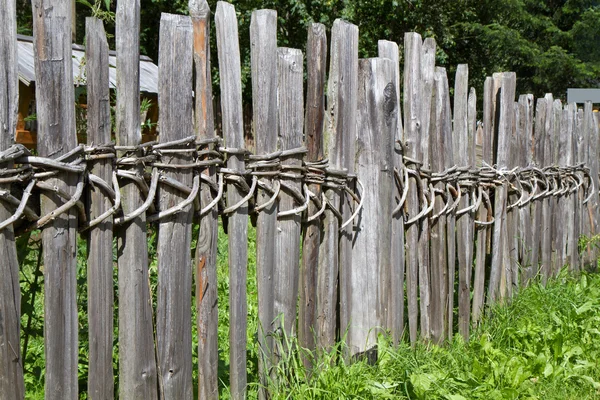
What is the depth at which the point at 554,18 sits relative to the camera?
→ 20.5 meters

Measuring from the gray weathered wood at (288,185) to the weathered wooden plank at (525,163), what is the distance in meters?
2.72

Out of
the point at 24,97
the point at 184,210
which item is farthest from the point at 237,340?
the point at 24,97

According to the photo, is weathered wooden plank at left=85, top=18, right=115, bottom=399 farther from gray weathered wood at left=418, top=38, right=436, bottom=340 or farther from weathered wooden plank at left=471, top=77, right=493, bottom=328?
weathered wooden plank at left=471, top=77, right=493, bottom=328

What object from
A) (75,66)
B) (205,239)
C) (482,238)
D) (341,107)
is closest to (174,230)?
(205,239)

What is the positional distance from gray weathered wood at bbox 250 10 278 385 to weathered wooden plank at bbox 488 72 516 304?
2366 millimetres

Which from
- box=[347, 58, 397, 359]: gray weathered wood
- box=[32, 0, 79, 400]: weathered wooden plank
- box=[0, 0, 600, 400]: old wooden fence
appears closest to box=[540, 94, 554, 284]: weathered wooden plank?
box=[0, 0, 600, 400]: old wooden fence

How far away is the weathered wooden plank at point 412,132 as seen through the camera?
3838 mm

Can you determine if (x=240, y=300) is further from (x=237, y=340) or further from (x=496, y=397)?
(x=496, y=397)

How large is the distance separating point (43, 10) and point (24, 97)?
5.90 metres

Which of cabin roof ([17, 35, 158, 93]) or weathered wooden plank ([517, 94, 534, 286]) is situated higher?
cabin roof ([17, 35, 158, 93])

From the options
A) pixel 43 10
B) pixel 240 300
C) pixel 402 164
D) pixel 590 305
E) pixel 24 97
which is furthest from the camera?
pixel 24 97

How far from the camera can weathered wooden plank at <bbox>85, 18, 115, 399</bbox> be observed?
7.26ft

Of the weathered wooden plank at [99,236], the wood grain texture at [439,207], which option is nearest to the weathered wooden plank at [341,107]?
the wood grain texture at [439,207]

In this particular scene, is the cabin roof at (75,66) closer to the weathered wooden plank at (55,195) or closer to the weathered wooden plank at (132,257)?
the weathered wooden plank at (132,257)
